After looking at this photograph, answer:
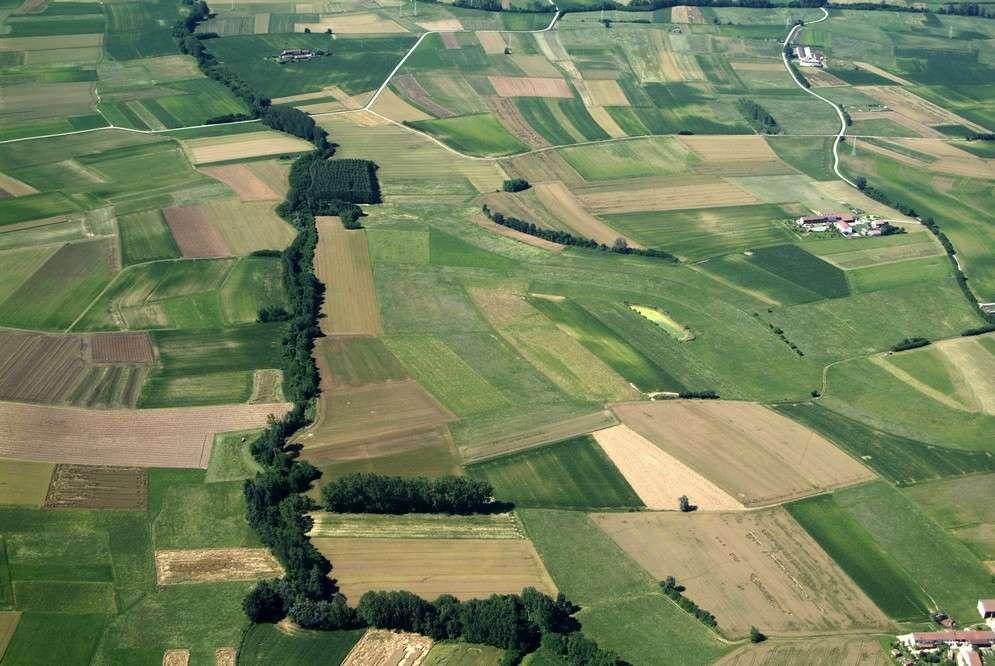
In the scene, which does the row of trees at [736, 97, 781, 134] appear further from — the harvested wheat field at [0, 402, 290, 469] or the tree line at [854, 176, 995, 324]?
the harvested wheat field at [0, 402, 290, 469]

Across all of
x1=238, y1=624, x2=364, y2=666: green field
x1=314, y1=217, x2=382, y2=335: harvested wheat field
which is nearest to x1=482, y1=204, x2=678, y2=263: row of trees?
x1=314, y1=217, x2=382, y2=335: harvested wheat field

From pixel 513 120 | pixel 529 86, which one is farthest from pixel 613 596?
pixel 529 86

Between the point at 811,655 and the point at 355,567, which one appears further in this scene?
the point at 355,567

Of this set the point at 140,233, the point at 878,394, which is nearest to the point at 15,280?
the point at 140,233

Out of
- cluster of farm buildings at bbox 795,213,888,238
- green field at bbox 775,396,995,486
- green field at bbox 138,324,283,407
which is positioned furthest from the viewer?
cluster of farm buildings at bbox 795,213,888,238

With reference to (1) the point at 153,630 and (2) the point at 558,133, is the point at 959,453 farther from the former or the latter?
(2) the point at 558,133

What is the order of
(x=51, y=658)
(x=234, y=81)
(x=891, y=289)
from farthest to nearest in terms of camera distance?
(x=234, y=81)
(x=891, y=289)
(x=51, y=658)
